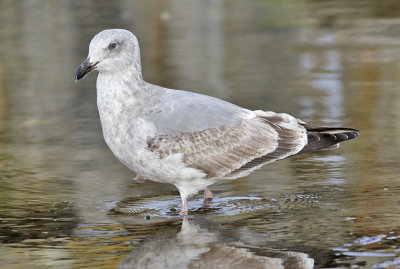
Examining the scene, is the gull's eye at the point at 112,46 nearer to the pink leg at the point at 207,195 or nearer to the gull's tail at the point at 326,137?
the pink leg at the point at 207,195

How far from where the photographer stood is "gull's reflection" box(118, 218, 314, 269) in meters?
5.54

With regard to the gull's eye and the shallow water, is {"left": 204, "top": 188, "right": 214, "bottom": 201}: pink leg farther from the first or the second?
the gull's eye

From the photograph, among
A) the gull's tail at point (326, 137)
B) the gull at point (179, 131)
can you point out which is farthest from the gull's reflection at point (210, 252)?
the gull's tail at point (326, 137)

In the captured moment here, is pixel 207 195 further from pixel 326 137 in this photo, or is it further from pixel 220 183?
pixel 326 137

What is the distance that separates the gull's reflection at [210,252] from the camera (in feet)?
18.2

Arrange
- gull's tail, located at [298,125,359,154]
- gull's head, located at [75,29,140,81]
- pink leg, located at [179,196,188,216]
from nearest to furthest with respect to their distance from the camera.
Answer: pink leg, located at [179,196,188,216] → gull's head, located at [75,29,140,81] → gull's tail, located at [298,125,359,154]

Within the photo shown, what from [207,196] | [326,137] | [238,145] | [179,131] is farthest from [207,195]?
[326,137]

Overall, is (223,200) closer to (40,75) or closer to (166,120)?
(166,120)

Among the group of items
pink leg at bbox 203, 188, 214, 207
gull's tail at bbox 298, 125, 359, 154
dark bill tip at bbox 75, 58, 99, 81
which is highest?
dark bill tip at bbox 75, 58, 99, 81

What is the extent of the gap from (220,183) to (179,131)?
107 cm

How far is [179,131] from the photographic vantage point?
6.83m

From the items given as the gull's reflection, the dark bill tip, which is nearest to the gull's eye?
the dark bill tip

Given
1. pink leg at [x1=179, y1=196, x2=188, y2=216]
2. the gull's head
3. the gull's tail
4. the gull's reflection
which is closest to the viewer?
the gull's reflection

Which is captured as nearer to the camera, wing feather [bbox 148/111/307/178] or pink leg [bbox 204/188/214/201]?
wing feather [bbox 148/111/307/178]
